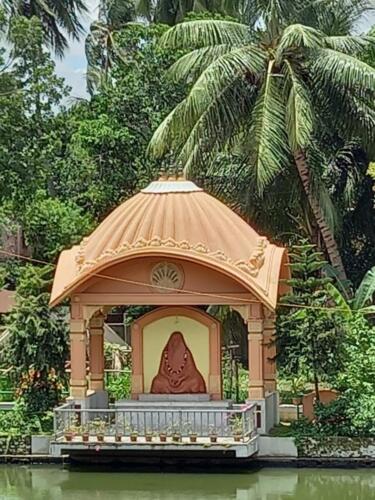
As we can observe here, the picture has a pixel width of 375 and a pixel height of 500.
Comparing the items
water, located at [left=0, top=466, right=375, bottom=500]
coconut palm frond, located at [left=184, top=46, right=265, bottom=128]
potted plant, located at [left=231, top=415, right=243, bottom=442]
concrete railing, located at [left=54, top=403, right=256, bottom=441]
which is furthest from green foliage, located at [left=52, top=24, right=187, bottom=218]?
water, located at [left=0, top=466, right=375, bottom=500]

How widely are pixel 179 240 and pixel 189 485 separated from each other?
13.4ft

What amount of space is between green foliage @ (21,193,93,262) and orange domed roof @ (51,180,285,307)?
620 centimetres

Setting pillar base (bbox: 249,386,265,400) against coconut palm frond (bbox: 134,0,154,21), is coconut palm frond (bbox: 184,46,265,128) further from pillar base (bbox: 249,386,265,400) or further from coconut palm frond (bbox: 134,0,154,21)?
coconut palm frond (bbox: 134,0,154,21)

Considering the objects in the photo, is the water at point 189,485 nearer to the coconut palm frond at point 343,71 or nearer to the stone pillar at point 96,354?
the stone pillar at point 96,354

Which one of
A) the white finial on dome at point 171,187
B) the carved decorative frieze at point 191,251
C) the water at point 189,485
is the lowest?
the water at point 189,485

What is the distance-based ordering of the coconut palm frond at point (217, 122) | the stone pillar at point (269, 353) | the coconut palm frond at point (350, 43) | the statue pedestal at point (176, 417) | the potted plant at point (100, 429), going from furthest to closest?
the coconut palm frond at point (350, 43)
the coconut palm frond at point (217, 122)
the stone pillar at point (269, 353)
the statue pedestal at point (176, 417)
the potted plant at point (100, 429)

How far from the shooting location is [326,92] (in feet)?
73.4

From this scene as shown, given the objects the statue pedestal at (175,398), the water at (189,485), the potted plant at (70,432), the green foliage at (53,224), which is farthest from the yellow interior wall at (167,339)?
the green foliage at (53,224)

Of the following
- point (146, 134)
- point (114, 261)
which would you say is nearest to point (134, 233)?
point (114, 261)

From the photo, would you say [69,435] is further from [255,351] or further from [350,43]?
[350,43]

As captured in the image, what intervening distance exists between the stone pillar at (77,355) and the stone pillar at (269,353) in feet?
10.0

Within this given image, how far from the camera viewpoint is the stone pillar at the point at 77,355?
17.8 m

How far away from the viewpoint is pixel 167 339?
18.8m

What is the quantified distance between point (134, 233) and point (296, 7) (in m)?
8.62
